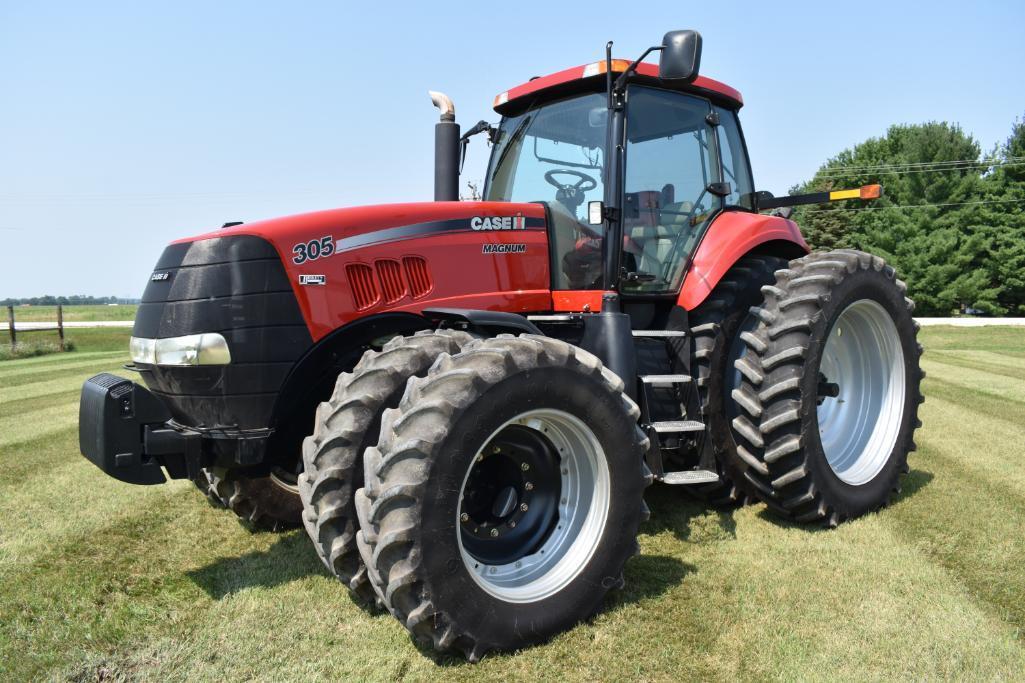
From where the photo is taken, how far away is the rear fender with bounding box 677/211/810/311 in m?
4.43

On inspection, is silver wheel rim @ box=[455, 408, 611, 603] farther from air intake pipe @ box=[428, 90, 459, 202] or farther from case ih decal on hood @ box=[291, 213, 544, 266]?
air intake pipe @ box=[428, 90, 459, 202]

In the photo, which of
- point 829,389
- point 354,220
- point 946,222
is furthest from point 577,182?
point 946,222

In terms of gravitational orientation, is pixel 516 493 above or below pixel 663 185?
below

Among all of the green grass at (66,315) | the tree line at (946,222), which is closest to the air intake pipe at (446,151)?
the green grass at (66,315)

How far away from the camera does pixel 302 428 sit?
11.6 ft

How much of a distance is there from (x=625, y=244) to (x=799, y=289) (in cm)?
103

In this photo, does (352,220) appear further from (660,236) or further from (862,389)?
(862,389)

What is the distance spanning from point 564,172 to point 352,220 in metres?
1.49

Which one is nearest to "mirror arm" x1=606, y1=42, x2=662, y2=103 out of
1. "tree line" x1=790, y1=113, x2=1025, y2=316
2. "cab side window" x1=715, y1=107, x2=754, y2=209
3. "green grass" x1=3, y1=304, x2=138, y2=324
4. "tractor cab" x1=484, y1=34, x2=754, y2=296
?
"tractor cab" x1=484, y1=34, x2=754, y2=296

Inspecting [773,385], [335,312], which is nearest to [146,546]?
[335,312]

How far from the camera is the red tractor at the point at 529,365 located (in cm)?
292

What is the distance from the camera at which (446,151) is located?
4.86 m

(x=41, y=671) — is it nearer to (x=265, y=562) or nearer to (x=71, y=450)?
(x=265, y=562)

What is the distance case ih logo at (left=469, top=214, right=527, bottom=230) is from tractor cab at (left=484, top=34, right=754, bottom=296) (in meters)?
0.25
